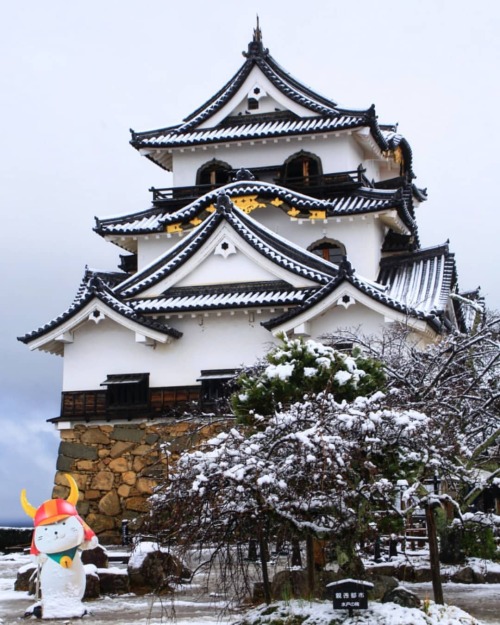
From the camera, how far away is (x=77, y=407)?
24.5m

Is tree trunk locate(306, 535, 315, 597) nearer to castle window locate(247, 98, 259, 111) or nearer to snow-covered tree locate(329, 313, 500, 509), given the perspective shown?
snow-covered tree locate(329, 313, 500, 509)

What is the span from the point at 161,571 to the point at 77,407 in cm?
984

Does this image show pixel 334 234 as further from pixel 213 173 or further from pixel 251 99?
pixel 251 99

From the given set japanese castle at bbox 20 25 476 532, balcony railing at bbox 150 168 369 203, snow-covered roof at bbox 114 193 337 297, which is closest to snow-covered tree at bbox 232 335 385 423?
japanese castle at bbox 20 25 476 532

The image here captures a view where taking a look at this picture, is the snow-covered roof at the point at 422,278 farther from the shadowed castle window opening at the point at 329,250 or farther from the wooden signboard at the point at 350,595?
the wooden signboard at the point at 350,595

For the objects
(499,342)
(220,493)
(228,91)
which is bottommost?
(220,493)

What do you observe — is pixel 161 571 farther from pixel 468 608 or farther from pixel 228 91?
pixel 228 91

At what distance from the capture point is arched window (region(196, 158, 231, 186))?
2969 cm

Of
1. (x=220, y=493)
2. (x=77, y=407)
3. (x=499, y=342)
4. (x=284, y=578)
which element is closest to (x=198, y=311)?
(x=77, y=407)

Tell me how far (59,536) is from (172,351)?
11090 millimetres

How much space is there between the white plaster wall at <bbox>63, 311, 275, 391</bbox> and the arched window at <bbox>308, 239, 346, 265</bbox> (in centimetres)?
424

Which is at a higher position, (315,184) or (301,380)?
(315,184)

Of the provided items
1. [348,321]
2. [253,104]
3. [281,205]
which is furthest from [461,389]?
[253,104]

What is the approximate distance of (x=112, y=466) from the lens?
78.6 ft
